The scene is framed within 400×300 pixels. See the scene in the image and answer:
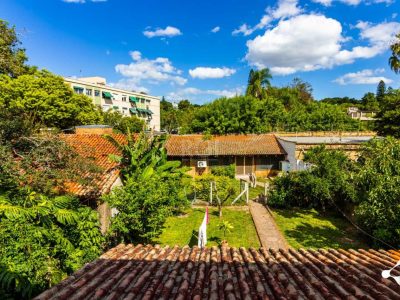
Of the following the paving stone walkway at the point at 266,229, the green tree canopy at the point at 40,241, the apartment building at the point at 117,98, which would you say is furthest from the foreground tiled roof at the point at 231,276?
the apartment building at the point at 117,98

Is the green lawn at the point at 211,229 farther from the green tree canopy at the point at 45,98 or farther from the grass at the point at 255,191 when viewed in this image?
the green tree canopy at the point at 45,98

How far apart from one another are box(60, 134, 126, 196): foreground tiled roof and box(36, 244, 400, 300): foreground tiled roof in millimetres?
5664

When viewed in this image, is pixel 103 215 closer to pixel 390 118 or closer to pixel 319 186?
pixel 319 186

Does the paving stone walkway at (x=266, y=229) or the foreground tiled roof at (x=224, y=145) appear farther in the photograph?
the foreground tiled roof at (x=224, y=145)

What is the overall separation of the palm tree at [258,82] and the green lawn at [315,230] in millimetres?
37997

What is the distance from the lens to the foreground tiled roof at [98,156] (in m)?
12.2

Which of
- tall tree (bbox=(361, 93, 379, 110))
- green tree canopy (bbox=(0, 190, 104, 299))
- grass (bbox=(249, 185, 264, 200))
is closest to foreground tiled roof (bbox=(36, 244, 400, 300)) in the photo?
green tree canopy (bbox=(0, 190, 104, 299))

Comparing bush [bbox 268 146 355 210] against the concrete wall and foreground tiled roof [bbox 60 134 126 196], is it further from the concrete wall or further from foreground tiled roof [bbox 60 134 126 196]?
foreground tiled roof [bbox 60 134 126 196]

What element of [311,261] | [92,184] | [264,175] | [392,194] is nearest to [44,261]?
[92,184]

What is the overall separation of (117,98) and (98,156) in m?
48.7

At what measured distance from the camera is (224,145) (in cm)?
3036

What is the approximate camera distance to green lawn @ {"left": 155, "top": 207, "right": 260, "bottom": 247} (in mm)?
13508

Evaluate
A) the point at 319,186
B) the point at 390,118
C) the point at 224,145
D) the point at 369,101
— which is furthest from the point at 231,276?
the point at 369,101

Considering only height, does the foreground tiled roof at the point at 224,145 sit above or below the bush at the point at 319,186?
above
